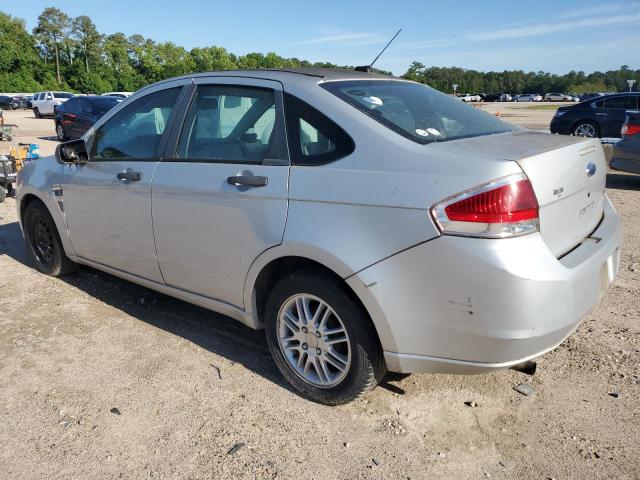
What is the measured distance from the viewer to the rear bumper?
2248 millimetres

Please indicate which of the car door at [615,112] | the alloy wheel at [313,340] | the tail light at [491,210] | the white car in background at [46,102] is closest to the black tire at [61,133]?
the car door at [615,112]

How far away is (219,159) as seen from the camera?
3.21 meters

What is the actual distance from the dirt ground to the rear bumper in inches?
17.0

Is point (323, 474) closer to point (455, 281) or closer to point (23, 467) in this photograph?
point (455, 281)

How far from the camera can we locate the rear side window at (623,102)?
14.4 metres

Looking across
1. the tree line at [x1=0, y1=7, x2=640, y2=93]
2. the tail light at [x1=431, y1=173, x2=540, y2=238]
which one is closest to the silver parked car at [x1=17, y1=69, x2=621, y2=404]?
the tail light at [x1=431, y1=173, x2=540, y2=238]

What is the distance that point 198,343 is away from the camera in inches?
146

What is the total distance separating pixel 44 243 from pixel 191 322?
6.14ft

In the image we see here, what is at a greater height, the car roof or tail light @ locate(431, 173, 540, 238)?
the car roof

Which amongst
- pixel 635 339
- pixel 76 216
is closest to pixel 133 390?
pixel 76 216

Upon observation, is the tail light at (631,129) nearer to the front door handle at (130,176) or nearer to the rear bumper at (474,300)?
the rear bumper at (474,300)

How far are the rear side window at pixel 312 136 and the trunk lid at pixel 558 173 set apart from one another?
521 mm

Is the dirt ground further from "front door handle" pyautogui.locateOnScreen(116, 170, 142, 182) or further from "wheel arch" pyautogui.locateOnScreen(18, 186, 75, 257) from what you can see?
"front door handle" pyautogui.locateOnScreen(116, 170, 142, 182)

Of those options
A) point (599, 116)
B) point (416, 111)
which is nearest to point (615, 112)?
point (599, 116)
